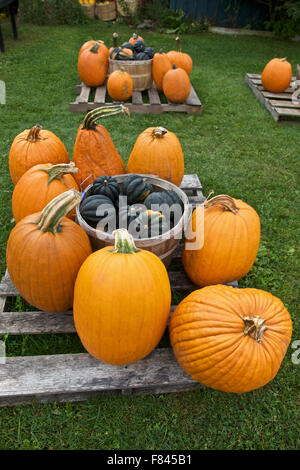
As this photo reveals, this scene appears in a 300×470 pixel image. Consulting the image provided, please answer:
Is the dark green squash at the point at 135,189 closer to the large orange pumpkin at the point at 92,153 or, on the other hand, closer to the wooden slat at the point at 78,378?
the large orange pumpkin at the point at 92,153

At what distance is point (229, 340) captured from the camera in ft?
5.58

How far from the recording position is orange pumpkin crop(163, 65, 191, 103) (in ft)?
17.1

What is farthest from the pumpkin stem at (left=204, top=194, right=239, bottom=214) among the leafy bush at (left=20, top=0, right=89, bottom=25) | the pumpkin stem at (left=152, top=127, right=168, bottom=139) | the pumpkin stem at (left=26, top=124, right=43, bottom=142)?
the leafy bush at (left=20, top=0, right=89, bottom=25)

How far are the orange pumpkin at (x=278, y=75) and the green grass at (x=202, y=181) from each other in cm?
38

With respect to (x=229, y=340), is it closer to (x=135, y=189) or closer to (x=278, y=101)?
(x=135, y=189)

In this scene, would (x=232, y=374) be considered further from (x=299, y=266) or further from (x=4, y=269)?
(x=4, y=269)

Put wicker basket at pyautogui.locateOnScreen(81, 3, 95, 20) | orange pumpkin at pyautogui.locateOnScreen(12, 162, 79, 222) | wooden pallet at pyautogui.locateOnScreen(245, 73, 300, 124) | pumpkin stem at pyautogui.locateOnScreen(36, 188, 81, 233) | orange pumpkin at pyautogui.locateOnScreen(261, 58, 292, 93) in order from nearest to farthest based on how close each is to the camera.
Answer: pumpkin stem at pyautogui.locateOnScreen(36, 188, 81, 233) < orange pumpkin at pyautogui.locateOnScreen(12, 162, 79, 222) < wooden pallet at pyautogui.locateOnScreen(245, 73, 300, 124) < orange pumpkin at pyautogui.locateOnScreen(261, 58, 292, 93) < wicker basket at pyautogui.locateOnScreen(81, 3, 95, 20)

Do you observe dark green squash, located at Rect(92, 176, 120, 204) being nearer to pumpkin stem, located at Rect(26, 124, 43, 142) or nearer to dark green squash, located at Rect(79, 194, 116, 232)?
dark green squash, located at Rect(79, 194, 116, 232)

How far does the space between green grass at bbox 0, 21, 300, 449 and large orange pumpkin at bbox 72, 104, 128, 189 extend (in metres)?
1.04

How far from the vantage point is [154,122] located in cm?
519

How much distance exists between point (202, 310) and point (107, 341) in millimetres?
531

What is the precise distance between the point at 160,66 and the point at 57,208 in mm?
4631

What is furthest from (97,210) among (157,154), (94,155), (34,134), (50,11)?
(50,11)

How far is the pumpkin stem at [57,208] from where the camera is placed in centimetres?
181
